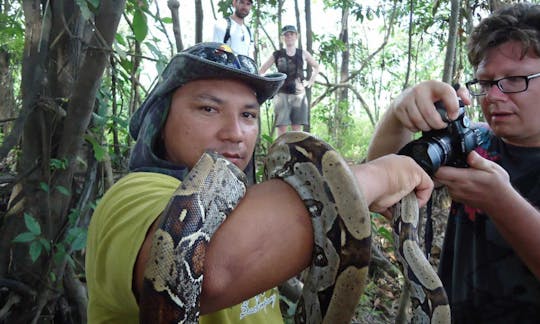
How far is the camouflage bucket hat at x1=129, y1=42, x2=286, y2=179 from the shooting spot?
5.46 feet

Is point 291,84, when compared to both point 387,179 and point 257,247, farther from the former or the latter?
point 257,247

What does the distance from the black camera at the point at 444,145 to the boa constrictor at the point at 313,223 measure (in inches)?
6.0

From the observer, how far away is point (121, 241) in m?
1.11

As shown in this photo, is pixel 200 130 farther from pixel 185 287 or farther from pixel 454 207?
pixel 454 207

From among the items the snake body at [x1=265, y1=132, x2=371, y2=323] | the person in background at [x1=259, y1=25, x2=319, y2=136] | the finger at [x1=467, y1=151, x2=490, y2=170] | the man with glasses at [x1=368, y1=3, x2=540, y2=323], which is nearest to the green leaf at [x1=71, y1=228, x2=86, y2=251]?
the snake body at [x1=265, y1=132, x2=371, y2=323]

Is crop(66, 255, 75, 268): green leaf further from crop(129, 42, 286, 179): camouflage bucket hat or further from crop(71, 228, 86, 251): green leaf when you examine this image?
crop(129, 42, 286, 179): camouflage bucket hat

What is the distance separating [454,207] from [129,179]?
201 centimetres

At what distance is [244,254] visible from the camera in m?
1.03

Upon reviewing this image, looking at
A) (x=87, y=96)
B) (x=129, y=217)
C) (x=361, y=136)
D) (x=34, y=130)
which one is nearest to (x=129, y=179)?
(x=129, y=217)

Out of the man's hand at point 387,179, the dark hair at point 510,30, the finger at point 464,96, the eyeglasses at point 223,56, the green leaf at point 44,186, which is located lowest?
the green leaf at point 44,186

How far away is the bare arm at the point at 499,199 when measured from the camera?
178 cm

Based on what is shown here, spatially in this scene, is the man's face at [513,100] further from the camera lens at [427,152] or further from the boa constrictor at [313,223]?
the boa constrictor at [313,223]

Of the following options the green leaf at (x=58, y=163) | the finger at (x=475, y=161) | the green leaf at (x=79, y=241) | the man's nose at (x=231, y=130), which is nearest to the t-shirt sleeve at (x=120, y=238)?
the man's nose at (x=231, y=130)

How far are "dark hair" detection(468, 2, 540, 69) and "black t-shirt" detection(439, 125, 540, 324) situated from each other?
566mm
